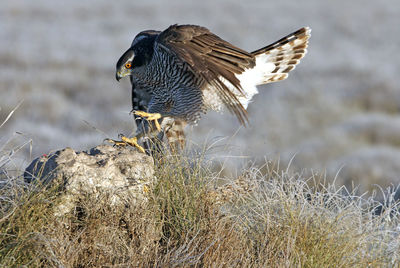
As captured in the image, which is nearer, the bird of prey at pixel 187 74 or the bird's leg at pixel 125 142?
the bird's leg at pixel 125 142

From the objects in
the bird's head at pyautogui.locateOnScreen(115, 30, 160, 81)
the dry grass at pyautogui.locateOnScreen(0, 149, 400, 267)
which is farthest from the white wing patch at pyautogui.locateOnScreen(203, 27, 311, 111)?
the dry grass at pyautogui.locateOnScreen(0, 149, 400, 267)

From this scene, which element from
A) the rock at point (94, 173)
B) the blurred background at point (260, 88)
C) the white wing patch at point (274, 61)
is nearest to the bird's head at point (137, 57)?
the blurred background at point (260, 88)

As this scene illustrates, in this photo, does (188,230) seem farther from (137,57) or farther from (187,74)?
(137,57)

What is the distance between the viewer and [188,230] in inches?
139

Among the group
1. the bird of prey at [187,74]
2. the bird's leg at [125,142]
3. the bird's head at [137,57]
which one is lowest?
the bird's leg at [125,142]

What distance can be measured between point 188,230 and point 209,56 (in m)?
2.01

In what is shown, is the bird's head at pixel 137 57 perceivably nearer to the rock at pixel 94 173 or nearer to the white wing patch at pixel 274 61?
the white wing patch at pixel 274 61

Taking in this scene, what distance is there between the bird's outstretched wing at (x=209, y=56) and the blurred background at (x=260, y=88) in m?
0.42

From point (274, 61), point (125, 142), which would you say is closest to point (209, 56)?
point (125, 142)

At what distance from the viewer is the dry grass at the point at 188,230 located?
3252mm

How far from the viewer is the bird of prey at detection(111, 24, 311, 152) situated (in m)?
4.96

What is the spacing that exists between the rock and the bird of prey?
991 millimetres

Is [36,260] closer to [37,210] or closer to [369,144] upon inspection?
[37,210]

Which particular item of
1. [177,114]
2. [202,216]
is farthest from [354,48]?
[202,216]
